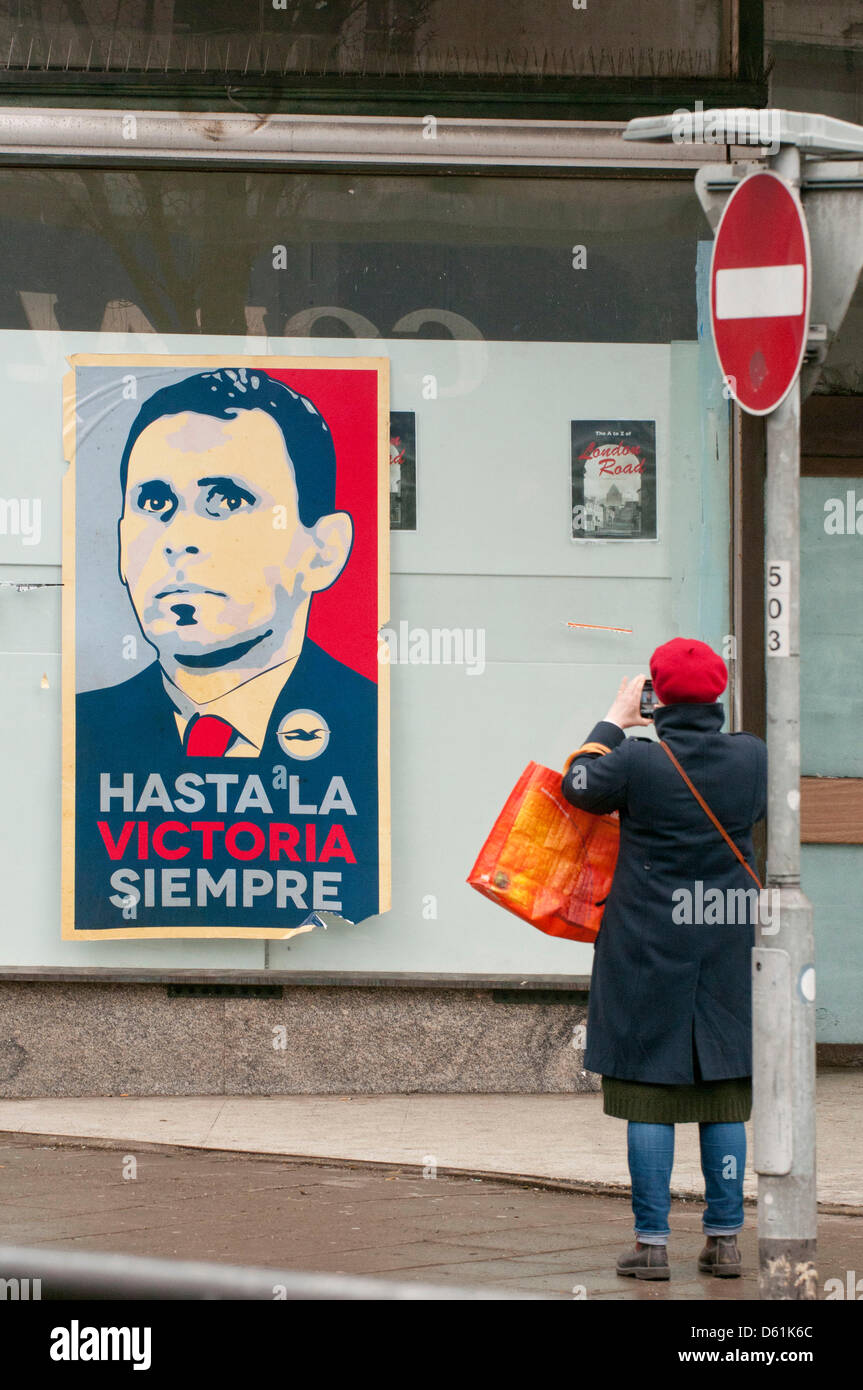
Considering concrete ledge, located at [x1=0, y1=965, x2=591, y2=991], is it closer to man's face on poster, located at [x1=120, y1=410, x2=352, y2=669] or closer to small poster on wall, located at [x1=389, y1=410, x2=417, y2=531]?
man's face on poster, located at [x1=120, y1=410, x2=352, y2=669]

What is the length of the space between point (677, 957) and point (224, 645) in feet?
11.6

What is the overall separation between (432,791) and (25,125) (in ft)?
11.5

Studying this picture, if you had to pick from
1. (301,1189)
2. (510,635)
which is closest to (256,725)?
(510,635)

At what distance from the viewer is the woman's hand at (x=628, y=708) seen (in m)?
5.29

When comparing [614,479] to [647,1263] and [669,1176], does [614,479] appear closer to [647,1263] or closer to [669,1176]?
[669,1176]

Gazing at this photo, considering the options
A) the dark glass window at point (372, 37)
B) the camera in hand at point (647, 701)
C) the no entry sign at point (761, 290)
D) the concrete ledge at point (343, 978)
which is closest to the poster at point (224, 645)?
the concrete ledge at point (343, 978)

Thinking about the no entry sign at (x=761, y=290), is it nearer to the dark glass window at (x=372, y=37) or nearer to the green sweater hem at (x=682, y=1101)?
the green sweater hem at (x=682, y=1101)

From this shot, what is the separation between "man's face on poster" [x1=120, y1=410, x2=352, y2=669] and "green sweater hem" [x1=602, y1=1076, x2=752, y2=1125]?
11.4 feet

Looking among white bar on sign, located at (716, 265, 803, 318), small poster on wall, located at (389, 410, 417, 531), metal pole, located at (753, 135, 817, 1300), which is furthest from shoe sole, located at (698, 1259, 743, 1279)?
small poster on wall, located at (389, 410, 417, 531)

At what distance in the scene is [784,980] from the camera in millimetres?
4355

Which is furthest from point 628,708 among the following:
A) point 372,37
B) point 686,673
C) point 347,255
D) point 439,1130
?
point 372,37

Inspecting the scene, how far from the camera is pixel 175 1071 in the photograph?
8.01 metres

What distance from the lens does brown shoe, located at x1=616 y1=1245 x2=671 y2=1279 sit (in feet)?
16.5

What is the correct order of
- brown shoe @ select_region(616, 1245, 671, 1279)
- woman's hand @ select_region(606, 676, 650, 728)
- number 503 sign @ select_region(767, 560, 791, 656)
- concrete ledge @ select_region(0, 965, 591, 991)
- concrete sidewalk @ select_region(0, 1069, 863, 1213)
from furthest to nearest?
1. concrete ledge @ select_region(0, 965, 591, 991)
2. concrete sidewalk @ select_region(0, 1069, 863, 1213)
3. woman's hand @ select_region(606, 676, 650, 728)
4. brown shoe @ select_region(616, 1245, 671, 1279)
5. number 503 sign @ select_region(767, 560, 791, 656)
